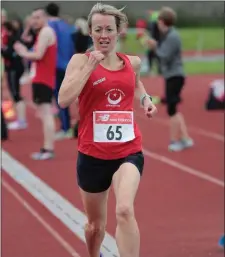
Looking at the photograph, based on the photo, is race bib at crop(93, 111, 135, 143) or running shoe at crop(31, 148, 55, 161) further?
running shoe at crop(31, 148, 55, 161)

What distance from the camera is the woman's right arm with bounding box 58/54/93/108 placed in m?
5.35

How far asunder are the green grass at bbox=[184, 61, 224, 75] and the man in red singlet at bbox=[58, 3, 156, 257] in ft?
80.2

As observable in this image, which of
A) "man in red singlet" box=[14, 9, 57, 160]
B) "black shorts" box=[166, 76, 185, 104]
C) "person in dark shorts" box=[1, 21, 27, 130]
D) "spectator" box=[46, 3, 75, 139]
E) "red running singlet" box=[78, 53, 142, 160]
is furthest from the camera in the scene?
"person in dark shorts" box=[1, 21, 27, 130]

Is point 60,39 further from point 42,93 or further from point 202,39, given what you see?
point 202,39

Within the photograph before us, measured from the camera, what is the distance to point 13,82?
14133mm

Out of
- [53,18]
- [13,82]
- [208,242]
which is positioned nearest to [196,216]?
[208,242]

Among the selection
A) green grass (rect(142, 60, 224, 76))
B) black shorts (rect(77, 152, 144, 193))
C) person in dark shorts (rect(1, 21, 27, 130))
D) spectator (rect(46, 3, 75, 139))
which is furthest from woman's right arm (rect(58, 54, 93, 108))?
green grass (rect(142, 60, 224, 76))

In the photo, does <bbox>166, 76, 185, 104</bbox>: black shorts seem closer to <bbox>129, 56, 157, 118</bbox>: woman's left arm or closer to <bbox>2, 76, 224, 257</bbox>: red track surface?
<bbox>2, 76, 224, 257</bbox>: red track surface

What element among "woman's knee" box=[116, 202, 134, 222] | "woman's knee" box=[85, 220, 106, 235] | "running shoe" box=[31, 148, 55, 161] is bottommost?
"running shoe" box=[31, 148, 55, 161]

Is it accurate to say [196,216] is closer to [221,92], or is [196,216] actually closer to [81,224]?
[81,224]

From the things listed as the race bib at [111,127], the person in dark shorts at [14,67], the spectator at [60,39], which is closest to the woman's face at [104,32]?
the race bib at [111,127]

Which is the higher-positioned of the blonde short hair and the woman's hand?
the blonde short hair

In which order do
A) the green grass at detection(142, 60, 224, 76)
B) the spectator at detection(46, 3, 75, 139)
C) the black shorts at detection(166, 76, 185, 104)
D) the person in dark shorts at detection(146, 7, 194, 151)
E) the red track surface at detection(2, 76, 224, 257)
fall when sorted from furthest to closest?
the green grass at detection(142, 60, 224, 76) < the spectator at detection(46, 3, 75, 139) < the black shorts at detection(166, 76, 185, 104) < the person in dark shorts at detection(146, 7, 194, 151) < the red track surface at detection(2, 76, 224, 257)

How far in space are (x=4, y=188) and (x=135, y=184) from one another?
178 inches
